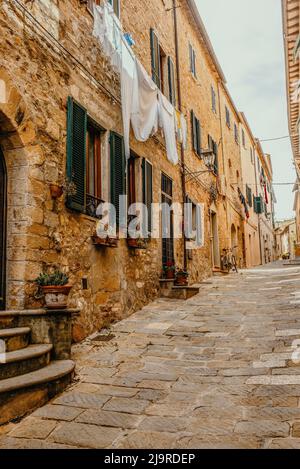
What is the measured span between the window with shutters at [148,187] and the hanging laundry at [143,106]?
2.72 ft

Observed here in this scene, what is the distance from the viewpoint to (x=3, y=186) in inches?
168

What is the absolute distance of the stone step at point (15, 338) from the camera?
3.43 meters

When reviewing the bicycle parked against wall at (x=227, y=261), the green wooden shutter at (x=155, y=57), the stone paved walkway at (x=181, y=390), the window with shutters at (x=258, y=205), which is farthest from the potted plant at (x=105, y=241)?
the window with shutters at (x=258, y=205)

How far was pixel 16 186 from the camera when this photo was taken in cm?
428

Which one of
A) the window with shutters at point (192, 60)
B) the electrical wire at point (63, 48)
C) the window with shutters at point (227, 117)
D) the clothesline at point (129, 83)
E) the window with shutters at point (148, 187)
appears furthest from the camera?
the window with shutters at point (227, 117)

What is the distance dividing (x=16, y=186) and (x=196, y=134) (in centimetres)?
846

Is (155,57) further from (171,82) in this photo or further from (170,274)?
(170,274)

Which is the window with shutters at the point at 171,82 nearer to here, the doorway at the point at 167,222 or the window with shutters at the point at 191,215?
the doorway at the point at 167,222

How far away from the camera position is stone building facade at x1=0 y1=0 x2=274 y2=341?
4.20 metres
